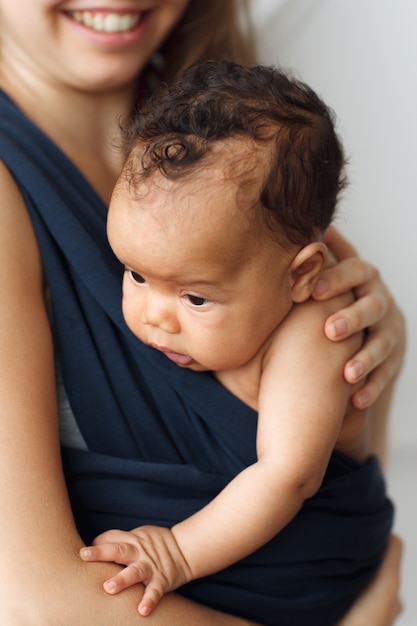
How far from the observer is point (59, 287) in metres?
1.35

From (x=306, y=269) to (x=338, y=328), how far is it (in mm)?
107

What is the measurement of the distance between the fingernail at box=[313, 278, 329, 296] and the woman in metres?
0.01

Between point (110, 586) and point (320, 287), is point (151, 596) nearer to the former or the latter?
point (110, 586)

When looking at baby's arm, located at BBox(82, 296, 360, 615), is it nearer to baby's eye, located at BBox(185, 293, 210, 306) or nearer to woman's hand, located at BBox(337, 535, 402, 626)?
baby's eye, located at BBox(185, 293, 210, 306)

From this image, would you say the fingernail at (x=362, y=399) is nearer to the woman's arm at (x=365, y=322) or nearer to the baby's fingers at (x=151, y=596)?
the woman's arm at (x=365, y=322)

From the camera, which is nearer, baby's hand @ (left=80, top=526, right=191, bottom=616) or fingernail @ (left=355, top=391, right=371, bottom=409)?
baby's hand @ (left=80, top=526, right=191, bottom=616)

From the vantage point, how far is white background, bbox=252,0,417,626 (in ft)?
7.81

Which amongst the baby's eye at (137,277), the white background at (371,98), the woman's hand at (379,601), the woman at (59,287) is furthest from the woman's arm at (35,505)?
the white background at (371,98)

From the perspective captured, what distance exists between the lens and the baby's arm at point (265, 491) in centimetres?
124

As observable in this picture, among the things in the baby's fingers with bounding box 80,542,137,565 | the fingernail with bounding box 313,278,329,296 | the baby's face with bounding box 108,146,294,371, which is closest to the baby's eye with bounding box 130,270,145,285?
the baby's face with bounding box 108,146,294,371

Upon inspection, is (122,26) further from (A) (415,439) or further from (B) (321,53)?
(A) (415,439)

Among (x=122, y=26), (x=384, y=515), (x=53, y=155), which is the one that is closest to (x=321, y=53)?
(x=122, y=26)

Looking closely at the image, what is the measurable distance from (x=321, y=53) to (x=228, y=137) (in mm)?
1368

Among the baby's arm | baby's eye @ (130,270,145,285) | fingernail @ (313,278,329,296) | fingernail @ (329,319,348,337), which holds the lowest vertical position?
the baby's arm
